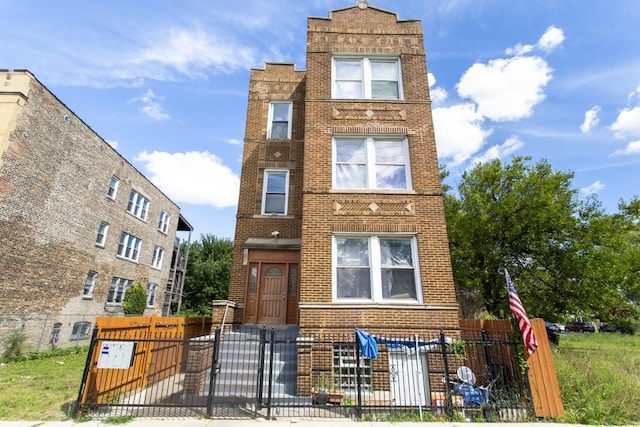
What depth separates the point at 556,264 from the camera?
1434 centimetres

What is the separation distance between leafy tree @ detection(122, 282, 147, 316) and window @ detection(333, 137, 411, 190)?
19.4 meters

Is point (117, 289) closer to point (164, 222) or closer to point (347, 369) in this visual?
point (164, 222)

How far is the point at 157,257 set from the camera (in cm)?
2622

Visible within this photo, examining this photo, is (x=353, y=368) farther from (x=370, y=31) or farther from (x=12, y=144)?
(x=12, y=144)

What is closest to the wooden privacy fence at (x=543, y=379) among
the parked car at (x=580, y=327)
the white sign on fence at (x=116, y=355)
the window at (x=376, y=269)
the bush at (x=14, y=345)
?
the window at (x=376, y=269)

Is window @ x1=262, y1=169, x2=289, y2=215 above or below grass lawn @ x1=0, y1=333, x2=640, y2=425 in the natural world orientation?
above

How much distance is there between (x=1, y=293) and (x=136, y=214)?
34.7 ft

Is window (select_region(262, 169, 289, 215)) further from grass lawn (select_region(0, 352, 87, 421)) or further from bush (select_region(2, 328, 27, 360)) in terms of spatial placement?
bush (select_region(2, 328, 27, 360))

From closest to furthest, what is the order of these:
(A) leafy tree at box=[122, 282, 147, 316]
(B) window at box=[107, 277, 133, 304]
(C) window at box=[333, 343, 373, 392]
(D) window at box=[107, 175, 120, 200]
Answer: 1. (C) window at box=[333, 343, 373, 392]
2. (D) window at box=[107, 175, 120, 200]
3. (B) window at box=[107, 277, 133, 304]
4. (A) leafy tree at box=[122, 282, 147, 316]

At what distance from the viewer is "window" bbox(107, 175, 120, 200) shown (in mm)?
20183

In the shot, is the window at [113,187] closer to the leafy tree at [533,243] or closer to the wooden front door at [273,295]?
the wooden front door at [273,295]

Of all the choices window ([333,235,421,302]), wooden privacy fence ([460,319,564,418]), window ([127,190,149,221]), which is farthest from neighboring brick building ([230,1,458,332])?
window ([127,190,149,221])

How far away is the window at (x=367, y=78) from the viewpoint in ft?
35.2

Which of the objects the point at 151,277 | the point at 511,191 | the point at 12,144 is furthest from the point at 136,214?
the point at 511,191
